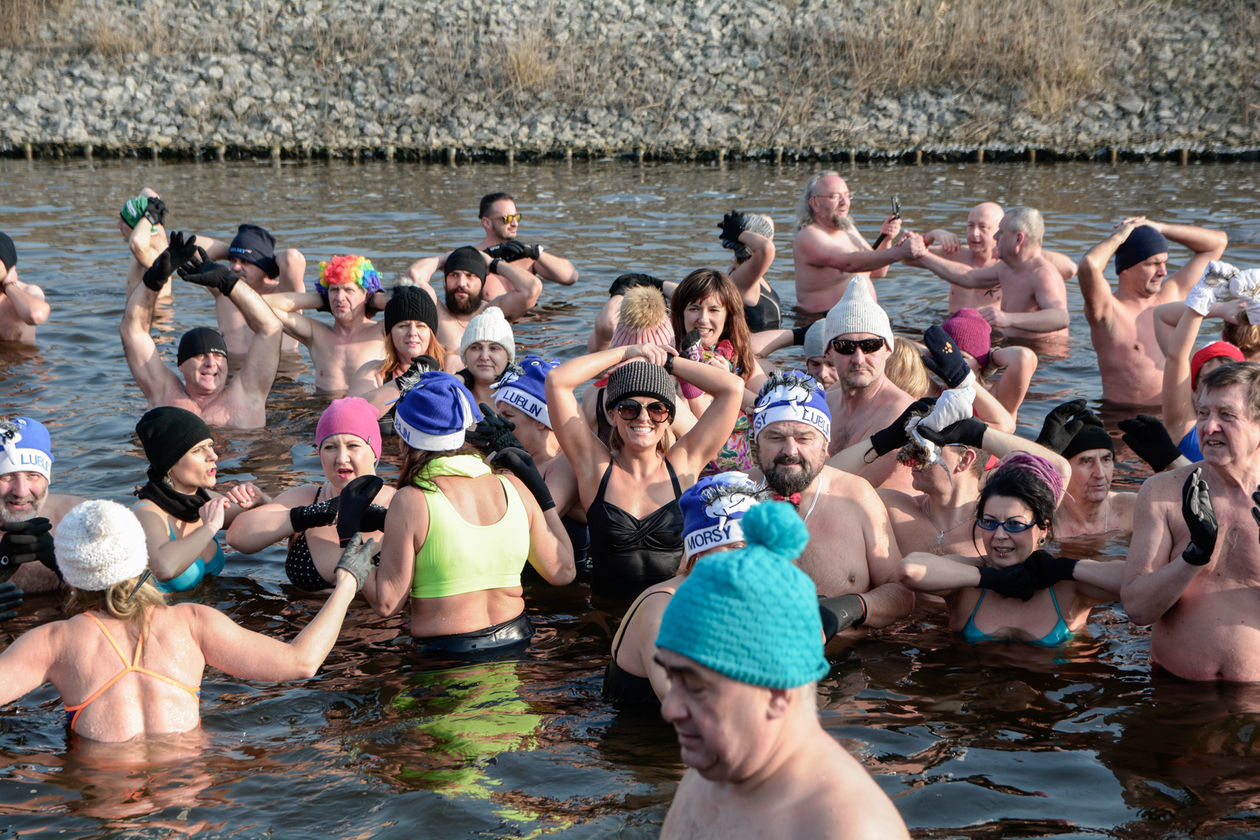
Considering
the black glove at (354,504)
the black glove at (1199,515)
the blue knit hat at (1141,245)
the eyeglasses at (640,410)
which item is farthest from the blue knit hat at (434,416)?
the blue knit hat at (1141,245)

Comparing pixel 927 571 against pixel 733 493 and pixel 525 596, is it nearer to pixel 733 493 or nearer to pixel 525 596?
pixel 733 493

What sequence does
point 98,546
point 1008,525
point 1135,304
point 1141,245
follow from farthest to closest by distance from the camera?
A: point 1135,304 → point 1141,245 → point 1008,525 → point 98,546

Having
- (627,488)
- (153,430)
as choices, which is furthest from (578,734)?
(153,430)

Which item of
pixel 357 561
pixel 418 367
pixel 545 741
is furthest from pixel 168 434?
pixel 545 741

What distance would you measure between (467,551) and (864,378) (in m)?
2.75

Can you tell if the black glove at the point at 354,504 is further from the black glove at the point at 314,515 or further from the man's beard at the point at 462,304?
the man's beard at the point at 462,304

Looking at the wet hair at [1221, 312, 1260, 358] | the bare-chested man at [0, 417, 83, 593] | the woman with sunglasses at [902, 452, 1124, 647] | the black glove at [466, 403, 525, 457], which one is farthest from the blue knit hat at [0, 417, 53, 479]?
the wet hair at [1221, 312, 1260, 358]

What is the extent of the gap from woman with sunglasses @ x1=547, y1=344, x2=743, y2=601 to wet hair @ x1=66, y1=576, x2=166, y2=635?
2.32 metres

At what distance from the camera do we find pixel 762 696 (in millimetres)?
2662

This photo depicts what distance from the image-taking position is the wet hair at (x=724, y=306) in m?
8.09

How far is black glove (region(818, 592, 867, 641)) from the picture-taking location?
197 inches

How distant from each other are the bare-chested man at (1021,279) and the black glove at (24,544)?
26.5ft

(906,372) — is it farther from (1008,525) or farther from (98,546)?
(98,546)

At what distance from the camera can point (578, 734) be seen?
5.51 m
